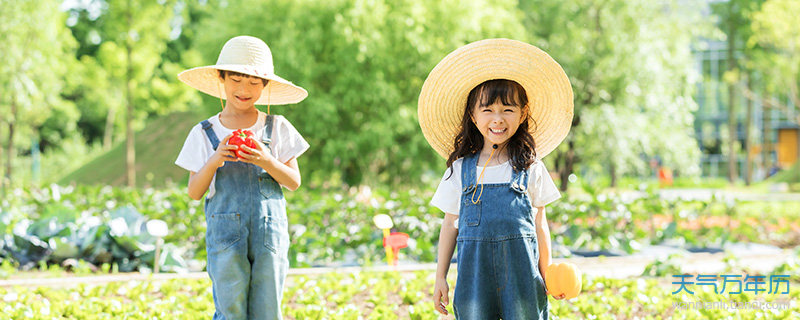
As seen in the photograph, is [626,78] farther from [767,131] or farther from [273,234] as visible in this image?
[767,131]

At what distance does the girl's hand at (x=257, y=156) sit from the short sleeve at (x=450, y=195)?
0.62 metres

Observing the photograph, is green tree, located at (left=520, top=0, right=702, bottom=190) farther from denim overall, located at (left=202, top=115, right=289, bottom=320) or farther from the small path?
denim overall, located at (left=202, top=115, right=289, bottom=320)

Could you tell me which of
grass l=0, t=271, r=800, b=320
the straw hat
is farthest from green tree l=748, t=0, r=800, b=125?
the straw hat

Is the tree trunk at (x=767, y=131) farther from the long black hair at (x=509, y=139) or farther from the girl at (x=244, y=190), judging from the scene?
the girl at (x=244, y=190)

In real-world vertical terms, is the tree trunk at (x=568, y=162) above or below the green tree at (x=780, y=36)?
below

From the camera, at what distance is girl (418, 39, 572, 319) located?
215 centimetres

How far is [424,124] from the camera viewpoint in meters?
2.49

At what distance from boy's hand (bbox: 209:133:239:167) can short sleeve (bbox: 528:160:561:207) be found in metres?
1.04

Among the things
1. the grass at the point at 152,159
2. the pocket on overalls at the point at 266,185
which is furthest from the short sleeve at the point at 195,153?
the grass at the point at 152,159

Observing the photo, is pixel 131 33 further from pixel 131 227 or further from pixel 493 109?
pixel 493 109

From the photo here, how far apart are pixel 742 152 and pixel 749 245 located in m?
32.9

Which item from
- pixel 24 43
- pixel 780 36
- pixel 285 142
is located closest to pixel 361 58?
pixel 24 43

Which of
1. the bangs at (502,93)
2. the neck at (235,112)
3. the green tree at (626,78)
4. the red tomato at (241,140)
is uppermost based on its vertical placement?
the green tree at (626,78)

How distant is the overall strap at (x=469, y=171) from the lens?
2217 millimetres
